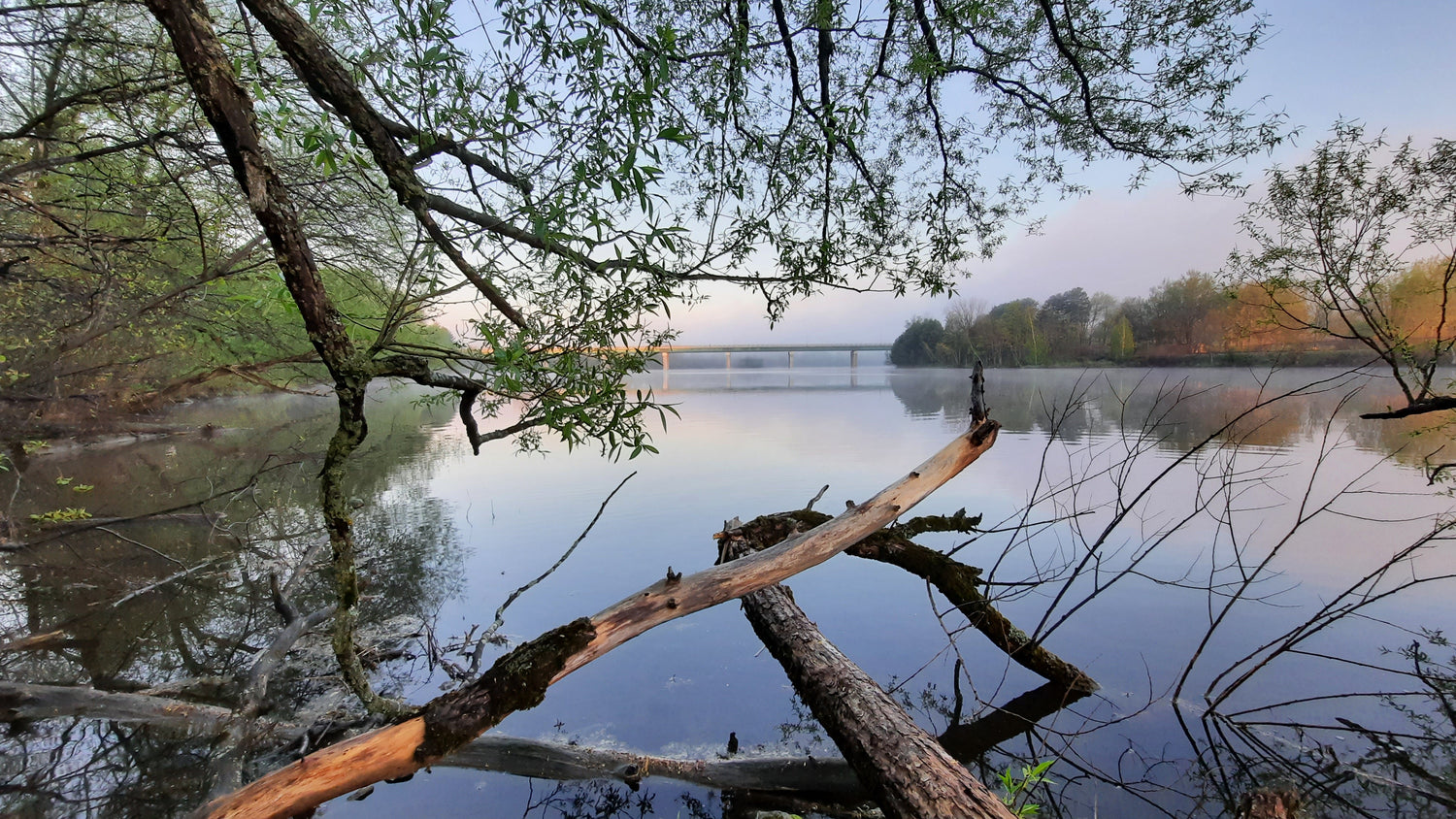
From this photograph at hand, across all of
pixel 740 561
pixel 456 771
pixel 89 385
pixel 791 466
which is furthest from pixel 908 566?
pixel 89 385

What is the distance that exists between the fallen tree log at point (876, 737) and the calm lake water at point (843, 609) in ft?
1.44

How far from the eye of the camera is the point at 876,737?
7.47 feet

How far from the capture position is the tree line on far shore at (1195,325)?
346 cm

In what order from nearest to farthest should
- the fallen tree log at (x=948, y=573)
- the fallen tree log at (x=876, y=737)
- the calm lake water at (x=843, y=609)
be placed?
the fallen tree log at (x=876, y=737) < the calm lake water at (x=843, y=609) < the fallen tree log at (x=948, y=573)

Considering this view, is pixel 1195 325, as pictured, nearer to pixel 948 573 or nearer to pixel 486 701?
pixel 948 573

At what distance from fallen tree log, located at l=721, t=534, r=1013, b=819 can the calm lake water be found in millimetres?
439

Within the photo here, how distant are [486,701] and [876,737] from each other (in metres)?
1.50

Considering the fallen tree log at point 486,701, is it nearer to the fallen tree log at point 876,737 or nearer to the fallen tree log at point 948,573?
the fallen tree log at point 876,737

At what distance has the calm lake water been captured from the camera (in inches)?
103

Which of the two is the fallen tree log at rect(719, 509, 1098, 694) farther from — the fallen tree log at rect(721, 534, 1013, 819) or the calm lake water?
the fallen tree log at rect(721, 534, 1013, 819)

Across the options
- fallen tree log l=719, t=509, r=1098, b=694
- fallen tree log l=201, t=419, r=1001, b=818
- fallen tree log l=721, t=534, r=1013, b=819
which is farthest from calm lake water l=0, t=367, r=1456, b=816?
fallen tree log l=201, t=419, r=1001, b=818

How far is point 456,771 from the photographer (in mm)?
2629

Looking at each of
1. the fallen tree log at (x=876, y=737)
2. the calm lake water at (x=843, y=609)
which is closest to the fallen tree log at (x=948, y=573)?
the calm lake water at (x=843, y=609)

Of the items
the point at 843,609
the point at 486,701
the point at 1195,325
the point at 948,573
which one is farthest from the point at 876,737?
the point at 1195,325
